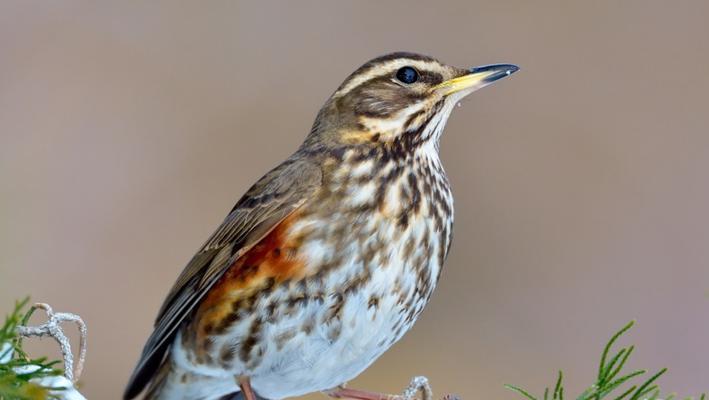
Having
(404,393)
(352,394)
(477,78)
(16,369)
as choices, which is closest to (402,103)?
(477,78)

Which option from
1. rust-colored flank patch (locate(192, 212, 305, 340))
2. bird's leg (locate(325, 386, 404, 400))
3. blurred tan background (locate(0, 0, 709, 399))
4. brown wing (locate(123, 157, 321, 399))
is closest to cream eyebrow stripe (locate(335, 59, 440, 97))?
brown wing (locate(123, 157, 321, 399))

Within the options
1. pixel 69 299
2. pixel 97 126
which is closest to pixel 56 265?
pixel 69 299

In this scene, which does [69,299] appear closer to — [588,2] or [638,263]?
[638,263]

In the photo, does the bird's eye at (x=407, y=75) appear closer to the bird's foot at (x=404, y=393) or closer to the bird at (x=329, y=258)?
the bird at (x=329, y=258)

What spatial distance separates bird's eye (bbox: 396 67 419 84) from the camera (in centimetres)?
457

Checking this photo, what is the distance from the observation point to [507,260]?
9352 mm

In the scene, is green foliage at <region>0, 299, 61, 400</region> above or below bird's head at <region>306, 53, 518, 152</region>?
below

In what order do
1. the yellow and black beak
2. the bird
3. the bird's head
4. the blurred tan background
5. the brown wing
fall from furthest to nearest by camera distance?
the blurred tan background < the bird's head < the yellow and black beak < the brown wing < the bird

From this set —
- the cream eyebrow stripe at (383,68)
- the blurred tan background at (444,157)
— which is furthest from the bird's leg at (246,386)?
the blurred tan background at (444,157)

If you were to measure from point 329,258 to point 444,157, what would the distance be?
18.0 ft

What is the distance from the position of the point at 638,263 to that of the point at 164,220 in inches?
143

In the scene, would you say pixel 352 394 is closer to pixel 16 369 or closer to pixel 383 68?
pixel 383 68

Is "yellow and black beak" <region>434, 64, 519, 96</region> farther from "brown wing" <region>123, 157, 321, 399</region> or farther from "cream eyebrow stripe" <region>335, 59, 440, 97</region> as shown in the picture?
"brown wing" <region>123, 157, 321, 399</region>

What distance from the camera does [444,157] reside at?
9.41 metres
